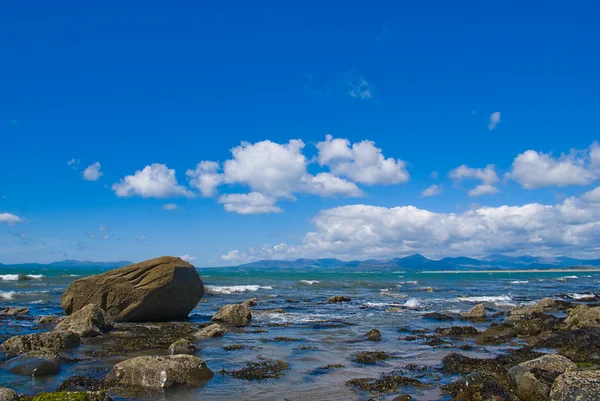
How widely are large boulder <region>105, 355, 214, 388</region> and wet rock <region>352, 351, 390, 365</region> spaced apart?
16.6 ft

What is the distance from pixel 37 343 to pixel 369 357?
36.0ft

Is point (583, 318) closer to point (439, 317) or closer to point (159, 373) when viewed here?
point (439, 317)

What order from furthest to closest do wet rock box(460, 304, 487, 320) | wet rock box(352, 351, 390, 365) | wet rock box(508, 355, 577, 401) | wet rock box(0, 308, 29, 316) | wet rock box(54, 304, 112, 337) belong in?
1. wet rock box(460, 304, 487, 320)
2. wet rock box(0, 308, 29, 316)
3. wet rock box(54, 304, 112, 337)
4. wet rock box(352, 351, 390, 365)
5. wet rock box(508, 355, 577, 401)

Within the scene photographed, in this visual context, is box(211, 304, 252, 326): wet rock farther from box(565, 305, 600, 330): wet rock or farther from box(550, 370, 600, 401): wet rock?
box(550, 370, 600, 401): wet rock

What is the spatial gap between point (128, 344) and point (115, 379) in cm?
575

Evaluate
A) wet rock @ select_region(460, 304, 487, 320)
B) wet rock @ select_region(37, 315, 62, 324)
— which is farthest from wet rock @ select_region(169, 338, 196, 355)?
wet rock @ select_region(460, 304, 487, 320)

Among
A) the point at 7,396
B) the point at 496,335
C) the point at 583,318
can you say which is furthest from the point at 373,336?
the point at 7,396

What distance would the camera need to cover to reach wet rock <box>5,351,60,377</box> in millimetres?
11844

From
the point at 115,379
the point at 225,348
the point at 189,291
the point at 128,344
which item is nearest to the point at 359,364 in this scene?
the point at 225,348

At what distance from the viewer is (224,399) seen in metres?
9.94

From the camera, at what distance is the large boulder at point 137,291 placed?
72.7 ft

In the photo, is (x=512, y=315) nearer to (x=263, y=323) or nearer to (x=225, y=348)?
(x=263, y=323)

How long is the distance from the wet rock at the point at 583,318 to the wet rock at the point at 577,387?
14.5 metres

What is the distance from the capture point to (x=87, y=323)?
1816 centimetres
